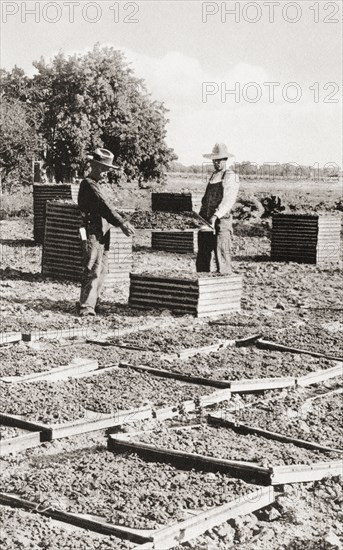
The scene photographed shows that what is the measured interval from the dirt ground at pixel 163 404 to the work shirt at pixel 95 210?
3.39ft

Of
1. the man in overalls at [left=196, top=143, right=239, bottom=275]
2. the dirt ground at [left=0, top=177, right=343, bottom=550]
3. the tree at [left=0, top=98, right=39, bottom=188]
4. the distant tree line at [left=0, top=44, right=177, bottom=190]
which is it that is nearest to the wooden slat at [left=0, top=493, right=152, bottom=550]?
the dirt ground at [left=0, top=177, right=343, bottom=550]

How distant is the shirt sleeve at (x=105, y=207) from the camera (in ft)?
31.6

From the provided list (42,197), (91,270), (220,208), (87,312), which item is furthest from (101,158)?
(42,197)

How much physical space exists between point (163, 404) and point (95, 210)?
4.14 metres

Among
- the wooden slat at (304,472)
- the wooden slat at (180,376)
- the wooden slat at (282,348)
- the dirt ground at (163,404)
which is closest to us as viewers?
the dirt ground at (163,404)

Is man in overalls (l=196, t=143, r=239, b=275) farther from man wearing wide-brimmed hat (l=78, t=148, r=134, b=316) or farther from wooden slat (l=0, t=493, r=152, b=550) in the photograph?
wooden slat (l=0, t=493, r=152, b=550)

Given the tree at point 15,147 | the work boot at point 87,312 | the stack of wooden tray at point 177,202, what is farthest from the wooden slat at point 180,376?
the tree at point 15,147

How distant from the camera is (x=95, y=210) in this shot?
9.70 metres

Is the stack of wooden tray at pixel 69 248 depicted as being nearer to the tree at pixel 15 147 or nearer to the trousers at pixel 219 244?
the trousers at pixel 219 244

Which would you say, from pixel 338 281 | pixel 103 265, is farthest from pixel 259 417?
pixel 338 281

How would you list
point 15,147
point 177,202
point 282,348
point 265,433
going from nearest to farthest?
point 265,433
point 282,348
point 177,202
point 15,147

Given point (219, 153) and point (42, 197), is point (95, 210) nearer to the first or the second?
point (219, 153)

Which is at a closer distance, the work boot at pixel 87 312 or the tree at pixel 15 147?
the work boot at pixel 87 312

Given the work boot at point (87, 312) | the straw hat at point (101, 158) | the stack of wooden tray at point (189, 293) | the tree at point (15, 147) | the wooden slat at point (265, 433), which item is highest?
the tree at point (15, 147)
